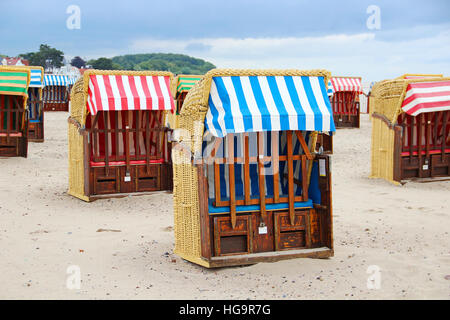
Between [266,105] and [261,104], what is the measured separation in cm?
6

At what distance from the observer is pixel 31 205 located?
10656mm

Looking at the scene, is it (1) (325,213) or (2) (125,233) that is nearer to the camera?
(1) (325,213)

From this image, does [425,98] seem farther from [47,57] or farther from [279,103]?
[47,57]

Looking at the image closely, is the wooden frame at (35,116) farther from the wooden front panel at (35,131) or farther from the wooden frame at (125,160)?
the wooden frame at (125,160)

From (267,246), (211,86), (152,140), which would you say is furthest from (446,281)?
(152,140)

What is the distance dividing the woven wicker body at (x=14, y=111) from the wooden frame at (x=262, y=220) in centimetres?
991

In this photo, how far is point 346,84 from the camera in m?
29.7

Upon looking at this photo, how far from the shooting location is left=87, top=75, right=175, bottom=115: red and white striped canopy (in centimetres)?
1051

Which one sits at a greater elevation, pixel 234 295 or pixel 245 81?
pixel 245 81

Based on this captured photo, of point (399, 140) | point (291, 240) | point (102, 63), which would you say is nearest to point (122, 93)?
point (291, 240)

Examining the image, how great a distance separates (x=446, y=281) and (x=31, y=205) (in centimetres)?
737

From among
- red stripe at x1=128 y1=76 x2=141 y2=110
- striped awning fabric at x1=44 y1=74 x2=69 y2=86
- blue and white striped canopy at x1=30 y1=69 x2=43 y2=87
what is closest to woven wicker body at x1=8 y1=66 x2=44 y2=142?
blue and white striped canopy at x1=30 y1=69 x2=43 y2=87

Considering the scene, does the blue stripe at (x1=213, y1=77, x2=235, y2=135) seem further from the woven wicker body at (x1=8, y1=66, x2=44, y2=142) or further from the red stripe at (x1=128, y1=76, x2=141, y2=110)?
the woven wicker body at (x1=8, y1=66, x2=44, y2=142)

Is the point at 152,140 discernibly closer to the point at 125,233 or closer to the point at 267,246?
the point at 125,233
